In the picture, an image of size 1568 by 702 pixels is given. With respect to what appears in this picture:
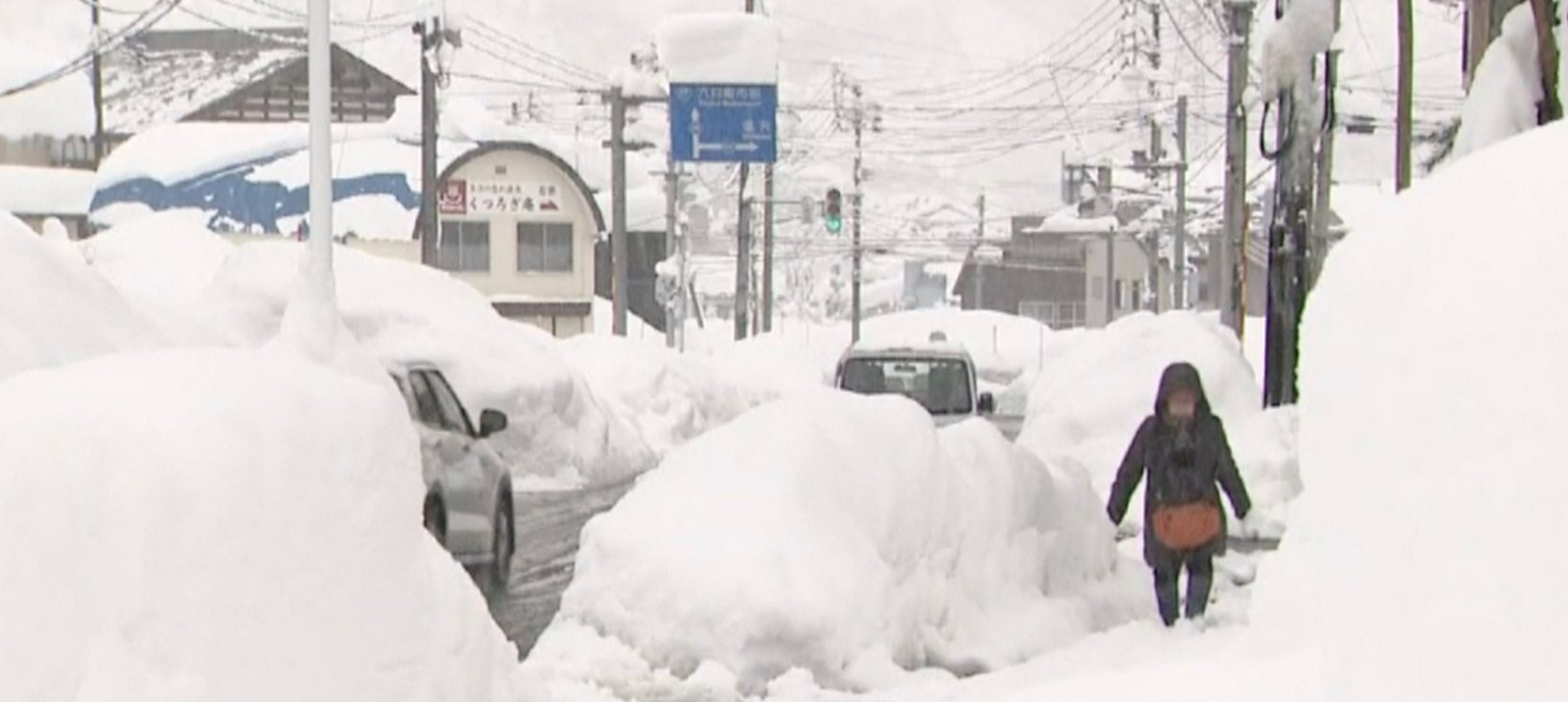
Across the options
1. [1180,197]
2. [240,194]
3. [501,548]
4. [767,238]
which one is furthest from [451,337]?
[240,194]

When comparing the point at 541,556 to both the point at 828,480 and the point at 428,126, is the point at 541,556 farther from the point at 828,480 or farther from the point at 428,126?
the point at 428,126

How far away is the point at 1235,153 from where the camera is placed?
93.2 ft

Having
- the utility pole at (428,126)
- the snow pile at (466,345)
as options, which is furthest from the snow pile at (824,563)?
the utility pole at (428,126)

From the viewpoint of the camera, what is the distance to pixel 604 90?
4359 cm

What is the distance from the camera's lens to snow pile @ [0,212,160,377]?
10.3 m

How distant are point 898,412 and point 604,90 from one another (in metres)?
33.0

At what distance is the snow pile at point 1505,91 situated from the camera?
12.0m

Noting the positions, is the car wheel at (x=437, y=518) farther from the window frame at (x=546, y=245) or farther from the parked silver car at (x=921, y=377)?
the window frame at (x=546, y=245)

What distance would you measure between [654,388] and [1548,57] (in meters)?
20.7

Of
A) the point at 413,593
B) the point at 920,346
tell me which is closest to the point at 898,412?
the point at 413,593

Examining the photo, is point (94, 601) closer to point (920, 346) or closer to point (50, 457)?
point (50, 457)

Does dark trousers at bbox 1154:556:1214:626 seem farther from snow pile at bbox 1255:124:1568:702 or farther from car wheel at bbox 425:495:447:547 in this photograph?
snow pile at bbox 1255:124:1568:702

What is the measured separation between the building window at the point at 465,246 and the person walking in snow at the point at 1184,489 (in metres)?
46.7

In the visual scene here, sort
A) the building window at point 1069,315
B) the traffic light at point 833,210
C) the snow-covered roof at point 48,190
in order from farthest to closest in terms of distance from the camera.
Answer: the building window at point 1069,315
the snow-covered roof at point 48,190
the traffic light at point 833,210
